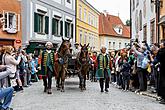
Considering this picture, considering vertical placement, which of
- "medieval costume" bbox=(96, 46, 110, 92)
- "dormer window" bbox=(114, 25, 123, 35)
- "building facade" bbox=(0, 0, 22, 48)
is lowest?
"medieval costume" bbox=(96, 46, 110, 92)

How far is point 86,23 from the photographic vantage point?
54.5m

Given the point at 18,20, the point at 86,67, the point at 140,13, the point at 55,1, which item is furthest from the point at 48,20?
the point at 86,67

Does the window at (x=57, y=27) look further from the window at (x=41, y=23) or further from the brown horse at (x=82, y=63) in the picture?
the brown horse at (x=82, y=63)

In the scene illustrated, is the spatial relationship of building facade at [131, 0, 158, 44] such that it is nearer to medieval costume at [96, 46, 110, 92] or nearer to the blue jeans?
medieval costume at [96, 46, 110, 92]

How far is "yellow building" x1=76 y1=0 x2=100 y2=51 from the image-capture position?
4888 centimetres

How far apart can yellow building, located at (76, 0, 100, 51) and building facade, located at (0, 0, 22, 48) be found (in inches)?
734

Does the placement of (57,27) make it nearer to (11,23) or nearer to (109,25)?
(11,23)

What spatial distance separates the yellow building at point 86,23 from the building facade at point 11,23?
61.2ft

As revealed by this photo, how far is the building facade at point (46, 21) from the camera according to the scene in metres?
29.9

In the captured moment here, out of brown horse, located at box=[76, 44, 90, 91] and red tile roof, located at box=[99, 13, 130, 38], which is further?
red tile roof, located at box=[99, 13, 130, 38]

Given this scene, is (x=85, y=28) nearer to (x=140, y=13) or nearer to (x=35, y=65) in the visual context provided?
(x=140, y=13)

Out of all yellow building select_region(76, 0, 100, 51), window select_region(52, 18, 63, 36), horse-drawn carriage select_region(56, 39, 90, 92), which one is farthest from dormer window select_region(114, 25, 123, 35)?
horse-drawn carriage select_region(56, 39, 90, 92)

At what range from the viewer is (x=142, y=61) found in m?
→ 15.7

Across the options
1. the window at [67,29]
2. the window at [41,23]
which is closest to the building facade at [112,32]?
the window at [67,29]
